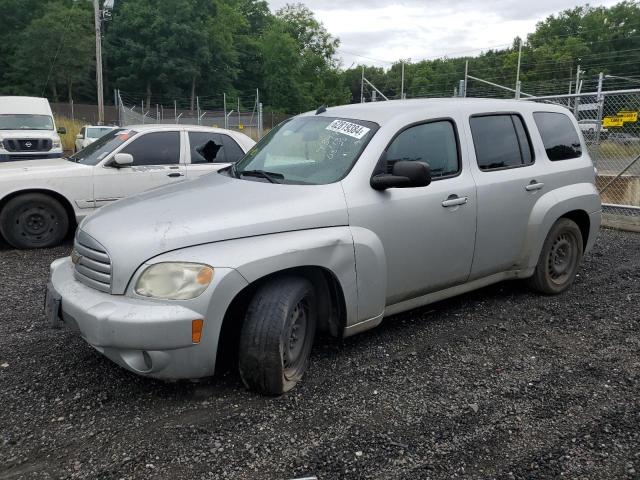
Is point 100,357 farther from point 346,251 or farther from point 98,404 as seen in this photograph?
point 346,251

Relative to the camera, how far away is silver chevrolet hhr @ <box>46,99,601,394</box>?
303cm

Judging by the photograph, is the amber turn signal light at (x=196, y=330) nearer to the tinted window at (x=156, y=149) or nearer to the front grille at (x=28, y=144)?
the tinted window at (x=156, y=149)

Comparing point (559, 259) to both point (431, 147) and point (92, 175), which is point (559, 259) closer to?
point (431, 147)

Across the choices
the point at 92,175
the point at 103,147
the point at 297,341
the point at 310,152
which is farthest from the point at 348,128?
the point at 103,147

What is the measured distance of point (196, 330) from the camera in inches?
117

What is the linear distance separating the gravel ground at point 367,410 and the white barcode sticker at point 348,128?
1.52m

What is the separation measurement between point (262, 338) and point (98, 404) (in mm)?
1038

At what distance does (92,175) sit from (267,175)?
158 inches

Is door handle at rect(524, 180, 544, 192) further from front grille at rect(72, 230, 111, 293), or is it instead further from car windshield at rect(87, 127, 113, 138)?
car windshield at rect(87, 127, 113, 138)

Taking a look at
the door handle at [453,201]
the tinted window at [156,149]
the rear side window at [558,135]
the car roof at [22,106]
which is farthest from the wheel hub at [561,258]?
the car roof at [22,106]

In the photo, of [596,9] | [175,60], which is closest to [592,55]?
[596,9]

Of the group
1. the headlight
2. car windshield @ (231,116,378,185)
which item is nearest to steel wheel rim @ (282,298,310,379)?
the headlight

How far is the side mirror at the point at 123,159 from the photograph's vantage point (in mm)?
6996

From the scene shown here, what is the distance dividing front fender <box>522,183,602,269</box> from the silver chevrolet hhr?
0.05ft
